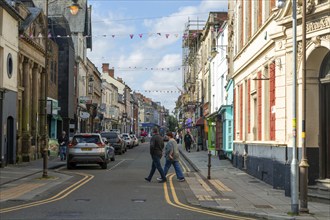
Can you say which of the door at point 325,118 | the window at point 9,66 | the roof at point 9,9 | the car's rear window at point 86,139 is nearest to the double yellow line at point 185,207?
the door at point 325,118

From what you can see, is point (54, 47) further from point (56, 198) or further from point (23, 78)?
point (56, 198)

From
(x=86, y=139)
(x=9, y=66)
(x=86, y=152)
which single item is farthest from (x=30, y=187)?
(x=9, y=66)

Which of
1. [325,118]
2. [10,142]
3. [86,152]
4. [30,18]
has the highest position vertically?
[30,18]

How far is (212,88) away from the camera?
44344mm

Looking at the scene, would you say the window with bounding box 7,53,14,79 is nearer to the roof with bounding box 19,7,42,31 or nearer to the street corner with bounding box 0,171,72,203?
the roof with bounding box 19,7,42,31

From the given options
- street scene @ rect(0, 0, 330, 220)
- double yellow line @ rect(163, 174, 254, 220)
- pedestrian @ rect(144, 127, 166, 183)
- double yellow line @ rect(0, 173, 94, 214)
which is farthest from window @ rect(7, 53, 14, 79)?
double yellow line @ rect(163, 174, 254, 220)

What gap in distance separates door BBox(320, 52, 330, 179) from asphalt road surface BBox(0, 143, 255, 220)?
374 centimetres

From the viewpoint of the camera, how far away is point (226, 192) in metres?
16.0

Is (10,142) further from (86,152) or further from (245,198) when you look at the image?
(245,198)

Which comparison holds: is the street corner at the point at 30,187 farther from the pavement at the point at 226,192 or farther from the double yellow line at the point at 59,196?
the double yellow line at the point at 59,196

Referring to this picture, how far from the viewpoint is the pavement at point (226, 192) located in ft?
39.9

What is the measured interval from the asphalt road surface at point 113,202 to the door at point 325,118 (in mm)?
3742

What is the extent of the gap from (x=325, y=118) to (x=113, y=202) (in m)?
6.21

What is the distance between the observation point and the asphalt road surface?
11.5 m
